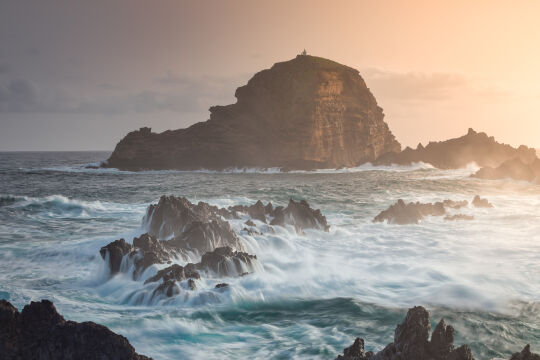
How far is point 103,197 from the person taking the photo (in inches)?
1442

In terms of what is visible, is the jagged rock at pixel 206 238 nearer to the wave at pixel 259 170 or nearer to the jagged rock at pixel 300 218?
the jagged rock at pixel 300 218

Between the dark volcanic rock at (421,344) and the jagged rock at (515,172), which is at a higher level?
the jagged rock at (515,172)

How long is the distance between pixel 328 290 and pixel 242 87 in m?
90.3

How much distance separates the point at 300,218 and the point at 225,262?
10.1 m

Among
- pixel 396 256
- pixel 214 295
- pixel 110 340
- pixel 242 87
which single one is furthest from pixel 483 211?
pixel 242 87

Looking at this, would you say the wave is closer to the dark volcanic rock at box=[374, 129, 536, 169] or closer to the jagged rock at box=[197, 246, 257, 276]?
the dark volcanic rock at box=[374, 129, 536, 169]

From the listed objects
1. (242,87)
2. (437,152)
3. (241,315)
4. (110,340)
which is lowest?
(241,315)

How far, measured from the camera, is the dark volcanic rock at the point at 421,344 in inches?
240

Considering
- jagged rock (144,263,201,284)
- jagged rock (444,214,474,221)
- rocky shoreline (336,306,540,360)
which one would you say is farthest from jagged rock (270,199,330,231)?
rocky shoreline (336,306,540,360)

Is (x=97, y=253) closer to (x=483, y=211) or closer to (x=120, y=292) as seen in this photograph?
(x=120, y=292)

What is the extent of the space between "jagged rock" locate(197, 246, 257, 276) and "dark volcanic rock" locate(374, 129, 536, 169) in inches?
3354

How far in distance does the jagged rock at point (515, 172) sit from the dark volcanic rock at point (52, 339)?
5837 centimetres

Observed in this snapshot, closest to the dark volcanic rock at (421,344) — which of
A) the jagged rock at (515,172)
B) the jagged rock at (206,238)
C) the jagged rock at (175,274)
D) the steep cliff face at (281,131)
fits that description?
the jagged rock at (175,274)

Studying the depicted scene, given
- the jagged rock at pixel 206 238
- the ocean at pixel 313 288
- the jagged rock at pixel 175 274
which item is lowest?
the ocean at pixel 313 288
